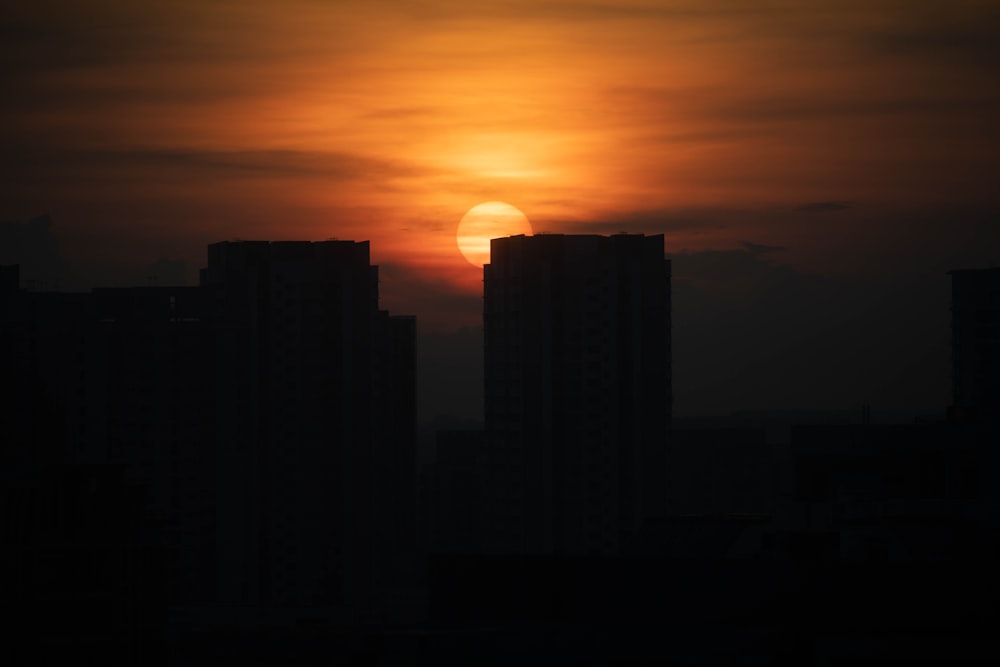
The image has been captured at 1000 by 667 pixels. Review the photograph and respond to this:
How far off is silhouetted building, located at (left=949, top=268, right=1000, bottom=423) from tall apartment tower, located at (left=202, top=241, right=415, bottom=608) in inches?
1412

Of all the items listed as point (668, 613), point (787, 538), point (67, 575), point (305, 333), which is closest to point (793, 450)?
point (787, 538)

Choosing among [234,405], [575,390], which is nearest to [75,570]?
[234,405]

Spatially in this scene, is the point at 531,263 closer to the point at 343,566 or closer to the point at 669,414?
the point at 669,414

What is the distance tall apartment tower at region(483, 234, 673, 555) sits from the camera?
85938 millimetres

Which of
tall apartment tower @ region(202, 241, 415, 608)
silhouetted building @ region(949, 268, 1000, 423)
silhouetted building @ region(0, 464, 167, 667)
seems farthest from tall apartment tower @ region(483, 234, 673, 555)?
silhouetted building @ region(0, 464, 167, 667)

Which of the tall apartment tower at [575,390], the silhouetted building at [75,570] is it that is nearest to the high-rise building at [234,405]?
the tall apartment tower at [575,390]

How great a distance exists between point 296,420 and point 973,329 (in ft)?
137

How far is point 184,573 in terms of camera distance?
8162cm

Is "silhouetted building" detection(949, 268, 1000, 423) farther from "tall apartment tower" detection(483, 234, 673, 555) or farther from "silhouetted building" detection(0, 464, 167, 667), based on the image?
"silhouetted building" detection(0, 464, 167, 667)

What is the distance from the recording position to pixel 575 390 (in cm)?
8738

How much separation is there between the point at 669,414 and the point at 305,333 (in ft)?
76.1

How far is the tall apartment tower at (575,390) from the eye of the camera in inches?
3383

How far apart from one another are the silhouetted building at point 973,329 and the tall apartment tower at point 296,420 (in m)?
35.9

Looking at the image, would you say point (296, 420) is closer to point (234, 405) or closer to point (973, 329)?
point (234, 405)
